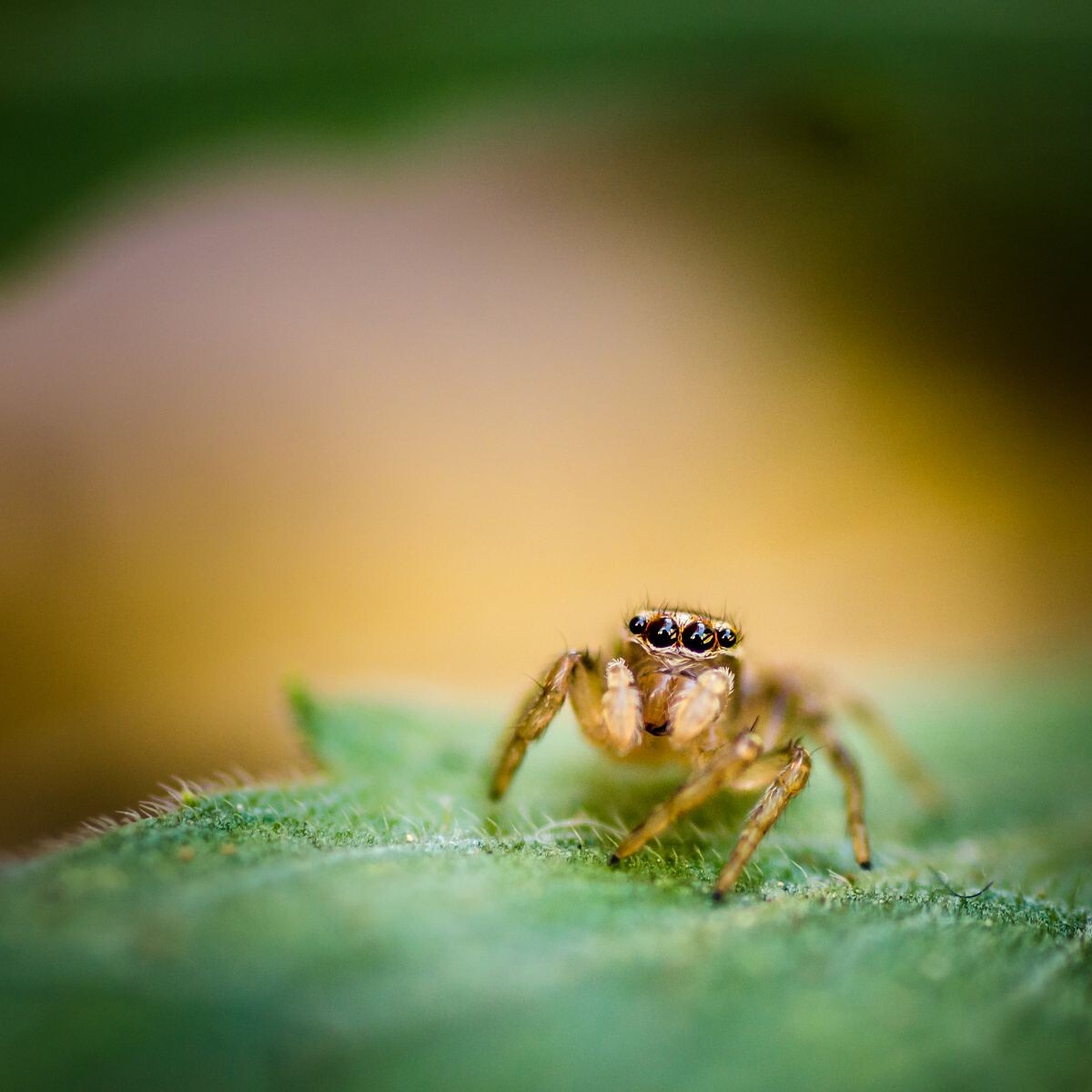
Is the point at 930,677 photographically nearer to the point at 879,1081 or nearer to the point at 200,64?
the point at 879,1081

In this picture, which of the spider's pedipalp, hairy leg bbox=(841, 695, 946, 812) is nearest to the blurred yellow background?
hairy leg bbox=(841, 695, 946, 812)

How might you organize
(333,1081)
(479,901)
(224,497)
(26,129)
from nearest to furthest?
(333,1081) → (479,901) → (26,129) → (224,497)

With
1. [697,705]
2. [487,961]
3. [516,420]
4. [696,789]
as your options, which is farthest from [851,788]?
[516,420]

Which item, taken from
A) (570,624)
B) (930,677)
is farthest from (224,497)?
(930,677)

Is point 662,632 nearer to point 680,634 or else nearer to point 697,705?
point 680,634

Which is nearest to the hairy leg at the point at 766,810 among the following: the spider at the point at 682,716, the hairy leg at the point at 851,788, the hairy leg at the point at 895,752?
the spider at the point at 682,716

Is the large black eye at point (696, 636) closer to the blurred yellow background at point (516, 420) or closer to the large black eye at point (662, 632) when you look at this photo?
the large black eye at point (662, 632)

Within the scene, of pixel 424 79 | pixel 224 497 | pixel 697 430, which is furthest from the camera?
pixel 697 430
